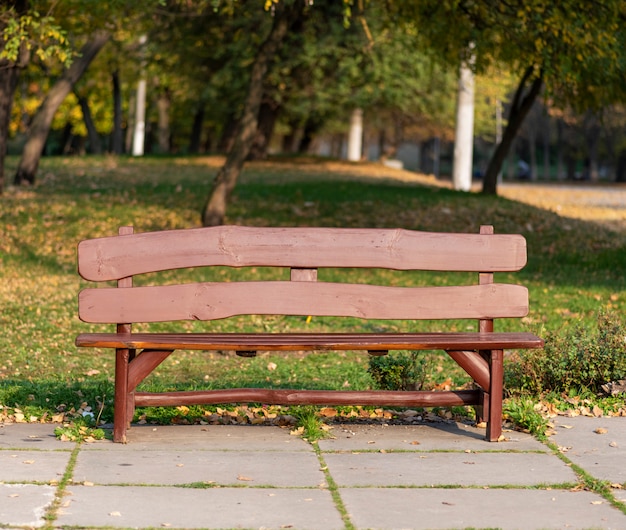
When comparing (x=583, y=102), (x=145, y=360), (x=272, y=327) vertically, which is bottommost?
(x=272, y=327)

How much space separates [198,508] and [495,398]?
203 cm

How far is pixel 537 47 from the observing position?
1559 cm

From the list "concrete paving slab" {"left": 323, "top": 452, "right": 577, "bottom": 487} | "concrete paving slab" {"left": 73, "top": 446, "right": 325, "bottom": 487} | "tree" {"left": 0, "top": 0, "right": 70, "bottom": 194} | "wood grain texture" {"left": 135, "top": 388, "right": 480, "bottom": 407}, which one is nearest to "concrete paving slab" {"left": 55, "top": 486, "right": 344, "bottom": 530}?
"concrete paving slab" {"left": 73, "top": 446, "right": 325, "bottom": 487}

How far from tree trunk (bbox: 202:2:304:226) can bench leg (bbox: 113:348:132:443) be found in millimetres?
12750

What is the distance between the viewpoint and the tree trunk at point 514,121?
22680mm

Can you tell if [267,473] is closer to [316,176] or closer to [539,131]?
[316,176]

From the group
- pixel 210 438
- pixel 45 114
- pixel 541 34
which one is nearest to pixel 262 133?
pixel 45 114

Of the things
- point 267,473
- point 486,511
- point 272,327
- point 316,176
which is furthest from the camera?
point 316,176

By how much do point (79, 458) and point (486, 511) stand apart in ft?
6.70

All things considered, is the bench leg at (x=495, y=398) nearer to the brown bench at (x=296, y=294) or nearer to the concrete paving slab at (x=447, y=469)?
the brown bench at (x=296, y=294)

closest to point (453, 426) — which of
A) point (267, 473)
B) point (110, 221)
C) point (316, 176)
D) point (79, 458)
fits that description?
point (267, 473)

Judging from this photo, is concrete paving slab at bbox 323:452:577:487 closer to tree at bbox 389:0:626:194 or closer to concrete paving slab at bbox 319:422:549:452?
concrete paving slab at bbox 319:422:549:452

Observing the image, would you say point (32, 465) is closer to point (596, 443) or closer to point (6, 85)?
point (596, 443)

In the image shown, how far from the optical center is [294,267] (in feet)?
20.0
